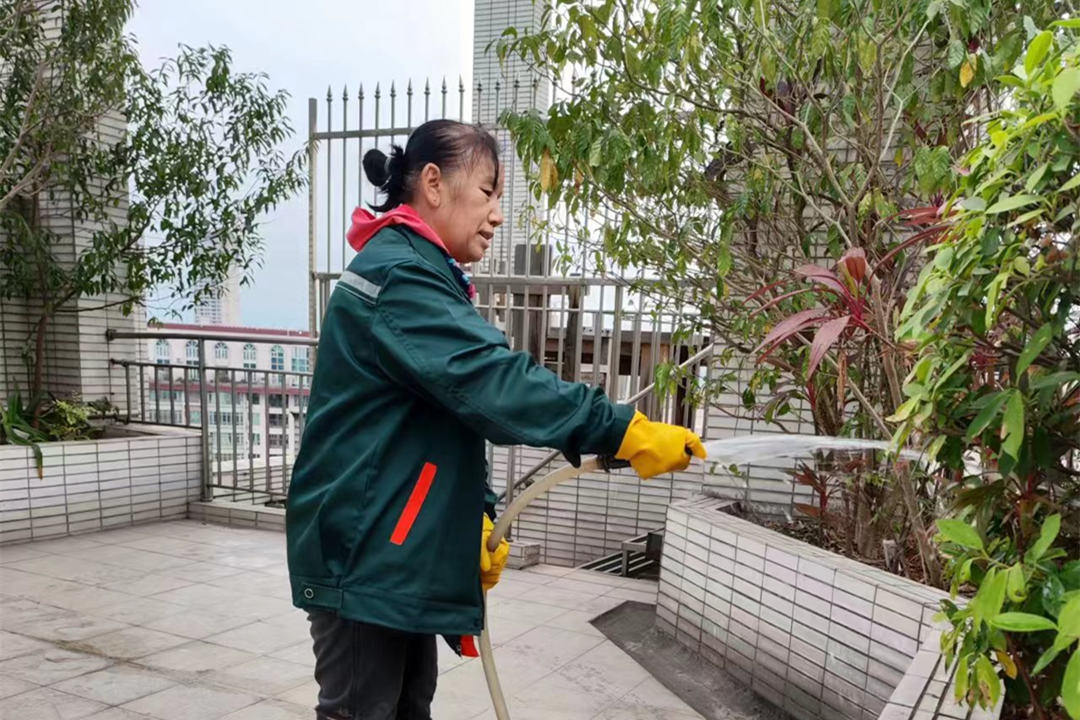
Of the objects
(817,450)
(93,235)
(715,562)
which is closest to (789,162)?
Answer: (817,450)

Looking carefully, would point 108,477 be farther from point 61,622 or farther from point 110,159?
point 110,159

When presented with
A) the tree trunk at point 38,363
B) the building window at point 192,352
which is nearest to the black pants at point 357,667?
the building window at point 192,352

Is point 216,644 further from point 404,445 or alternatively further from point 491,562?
point 404,445

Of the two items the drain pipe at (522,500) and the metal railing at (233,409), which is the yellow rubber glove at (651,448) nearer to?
the drain pipe at (522,500)

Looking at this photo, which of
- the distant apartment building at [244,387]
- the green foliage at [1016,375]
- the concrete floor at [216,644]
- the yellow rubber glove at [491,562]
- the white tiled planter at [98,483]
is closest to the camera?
the green foliage at [1016,375]

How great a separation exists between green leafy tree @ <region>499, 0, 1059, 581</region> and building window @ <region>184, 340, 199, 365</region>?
135 inches

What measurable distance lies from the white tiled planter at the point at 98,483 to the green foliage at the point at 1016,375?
5.05m

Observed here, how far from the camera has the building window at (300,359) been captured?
222 inches

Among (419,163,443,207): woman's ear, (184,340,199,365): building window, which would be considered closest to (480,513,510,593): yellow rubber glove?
(419,163,443,207): woman's ear

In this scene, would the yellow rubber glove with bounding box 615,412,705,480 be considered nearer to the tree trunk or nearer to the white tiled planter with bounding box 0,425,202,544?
the white tiled planter with bounding box 0,425,202,544

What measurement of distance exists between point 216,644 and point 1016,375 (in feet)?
10.7

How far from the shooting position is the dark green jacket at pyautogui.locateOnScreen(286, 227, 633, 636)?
161 cm

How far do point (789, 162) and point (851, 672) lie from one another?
1887 millimetres

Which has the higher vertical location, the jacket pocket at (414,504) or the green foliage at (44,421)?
the jacket pocket at (414,504)
